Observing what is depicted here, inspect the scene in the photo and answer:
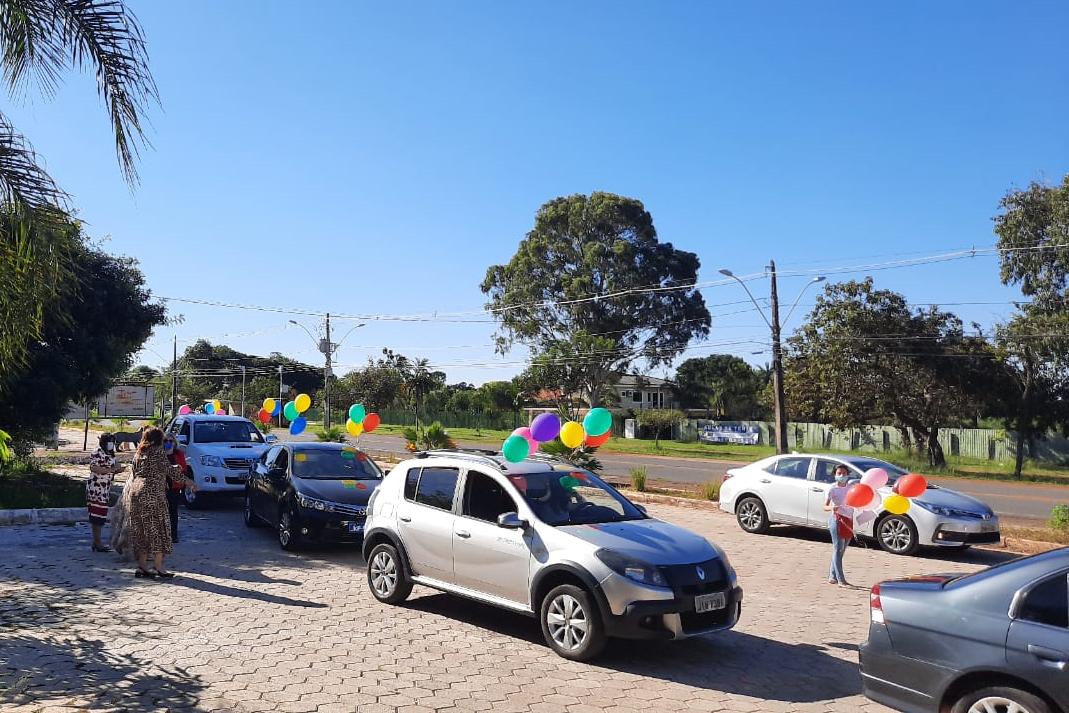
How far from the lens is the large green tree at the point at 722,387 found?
7900 centimetres

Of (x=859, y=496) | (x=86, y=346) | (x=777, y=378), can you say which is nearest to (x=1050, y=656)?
(x=859, y=496)

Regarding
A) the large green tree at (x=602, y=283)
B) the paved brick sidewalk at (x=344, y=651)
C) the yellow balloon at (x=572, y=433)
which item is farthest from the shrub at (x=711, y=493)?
the large green tree at (x=602, y=283)

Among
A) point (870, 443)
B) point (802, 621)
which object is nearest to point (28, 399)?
point (802, 621)

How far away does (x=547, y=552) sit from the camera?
7012 mm

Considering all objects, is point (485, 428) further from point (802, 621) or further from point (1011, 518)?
point (802, 621)

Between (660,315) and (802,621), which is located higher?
(660,315)

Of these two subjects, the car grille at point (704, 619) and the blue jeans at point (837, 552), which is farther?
the blue jeans at point (837, 552)

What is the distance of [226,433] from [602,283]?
144 feet

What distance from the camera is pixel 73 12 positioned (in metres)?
6.38

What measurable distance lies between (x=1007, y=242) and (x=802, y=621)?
3789cm

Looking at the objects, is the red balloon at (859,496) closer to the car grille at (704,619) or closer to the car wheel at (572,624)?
the car grille at (704,619)

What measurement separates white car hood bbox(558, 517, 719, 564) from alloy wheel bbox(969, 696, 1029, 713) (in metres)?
2.51

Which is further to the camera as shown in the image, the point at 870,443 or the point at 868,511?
the point at 870,443

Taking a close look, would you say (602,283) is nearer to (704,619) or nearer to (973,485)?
(973,485)
